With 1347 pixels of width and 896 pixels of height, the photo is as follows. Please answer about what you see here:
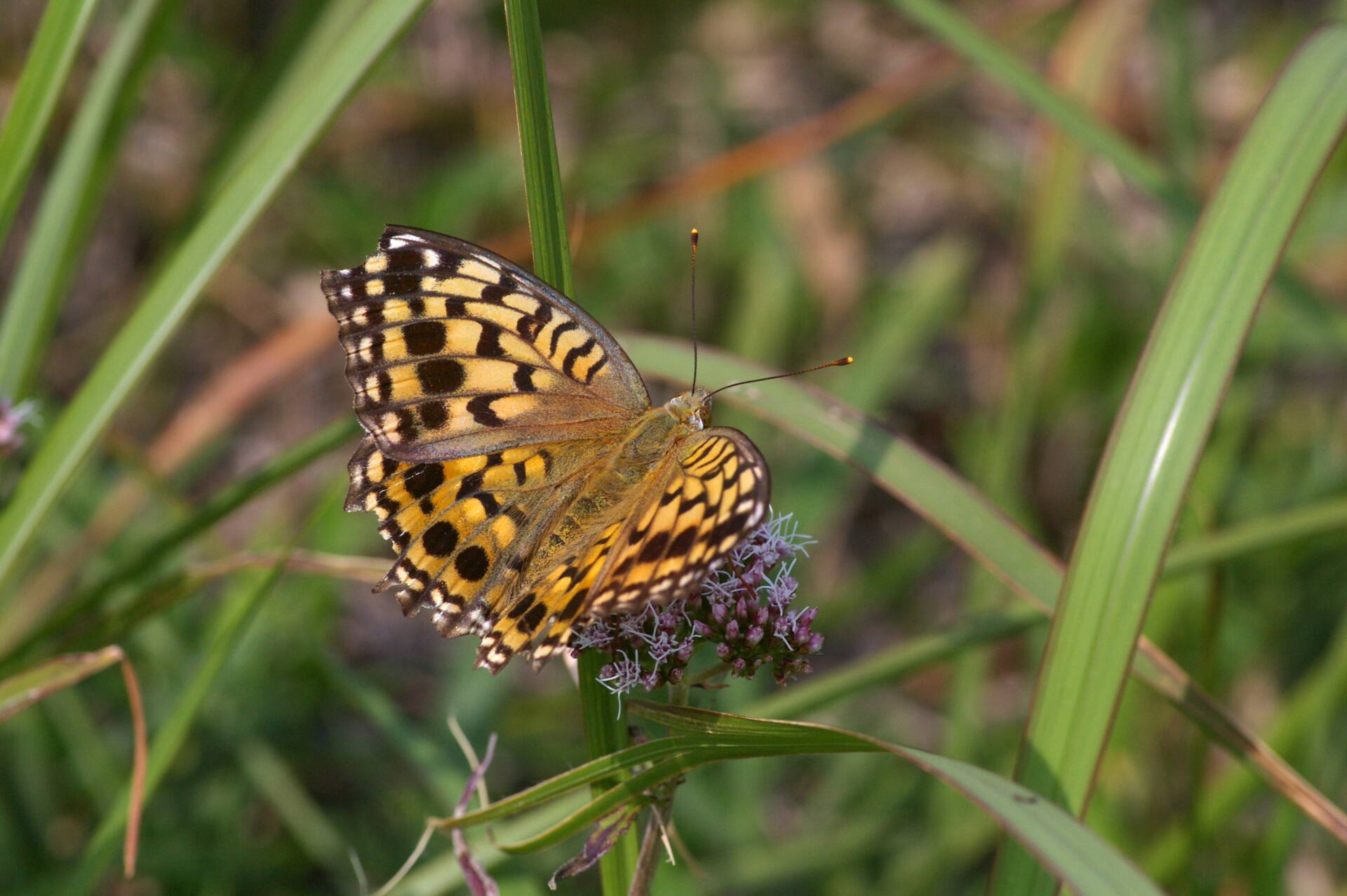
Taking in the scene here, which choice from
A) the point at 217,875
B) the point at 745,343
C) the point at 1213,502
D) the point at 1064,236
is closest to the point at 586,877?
the point at 217,875

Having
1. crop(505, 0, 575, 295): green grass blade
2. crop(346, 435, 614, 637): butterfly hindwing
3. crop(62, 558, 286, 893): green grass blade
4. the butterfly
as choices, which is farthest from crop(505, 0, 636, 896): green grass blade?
crop(62, 558, 286, 893): green grass blade

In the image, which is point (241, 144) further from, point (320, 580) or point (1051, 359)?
point (1051, 359)

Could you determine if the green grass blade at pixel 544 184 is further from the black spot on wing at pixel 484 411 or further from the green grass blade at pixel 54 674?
the green grass blade at pixel 54 674

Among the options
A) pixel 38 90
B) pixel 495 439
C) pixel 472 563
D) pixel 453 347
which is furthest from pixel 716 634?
pixel 38 90

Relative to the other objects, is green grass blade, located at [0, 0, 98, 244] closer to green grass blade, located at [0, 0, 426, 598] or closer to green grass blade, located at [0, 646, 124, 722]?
green grass blade, located at [0, 0, 426, 598]

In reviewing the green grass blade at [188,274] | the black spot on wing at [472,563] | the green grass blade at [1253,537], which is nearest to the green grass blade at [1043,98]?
the green grass blade at [1253,537]
